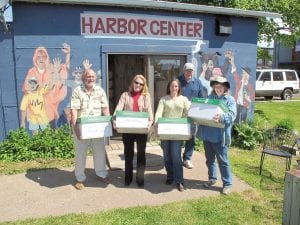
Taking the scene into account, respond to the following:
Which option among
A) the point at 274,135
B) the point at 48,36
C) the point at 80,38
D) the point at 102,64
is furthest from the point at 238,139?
the point at 48,36

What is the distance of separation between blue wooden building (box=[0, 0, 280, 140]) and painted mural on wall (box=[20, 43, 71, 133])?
20 mm

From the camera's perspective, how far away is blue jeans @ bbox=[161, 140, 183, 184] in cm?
545

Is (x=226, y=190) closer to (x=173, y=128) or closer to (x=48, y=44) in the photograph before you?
(x=173, y=128)

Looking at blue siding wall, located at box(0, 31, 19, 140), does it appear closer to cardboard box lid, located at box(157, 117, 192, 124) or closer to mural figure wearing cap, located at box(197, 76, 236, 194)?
cardboard box lid, located at box(157, 117, 192, 124)

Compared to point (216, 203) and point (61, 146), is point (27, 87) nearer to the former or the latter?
point (61, 146)

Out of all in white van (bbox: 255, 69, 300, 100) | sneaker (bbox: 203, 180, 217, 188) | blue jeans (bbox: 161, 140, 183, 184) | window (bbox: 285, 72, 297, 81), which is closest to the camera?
blue jeans (bbox: 161, 140, 183, 184)

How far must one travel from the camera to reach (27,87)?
7.35 metres

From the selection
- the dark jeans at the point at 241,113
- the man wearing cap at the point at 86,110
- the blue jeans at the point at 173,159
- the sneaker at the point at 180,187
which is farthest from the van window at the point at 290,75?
the man wearing cap at the point at 86,110

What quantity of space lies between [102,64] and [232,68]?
3470 millimetres

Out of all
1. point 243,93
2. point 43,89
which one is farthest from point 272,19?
point 43,89

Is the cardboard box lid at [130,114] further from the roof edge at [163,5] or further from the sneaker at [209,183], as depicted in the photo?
the roof edge at [163,5]

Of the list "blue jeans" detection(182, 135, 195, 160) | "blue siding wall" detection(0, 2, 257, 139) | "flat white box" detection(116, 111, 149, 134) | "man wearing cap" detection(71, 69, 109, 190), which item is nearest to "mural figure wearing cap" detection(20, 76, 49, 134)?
"blue siding wall" detection(0, 2, 257, 139)

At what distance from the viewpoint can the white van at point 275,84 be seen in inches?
802

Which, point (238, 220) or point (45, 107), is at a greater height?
point (45, 107)
